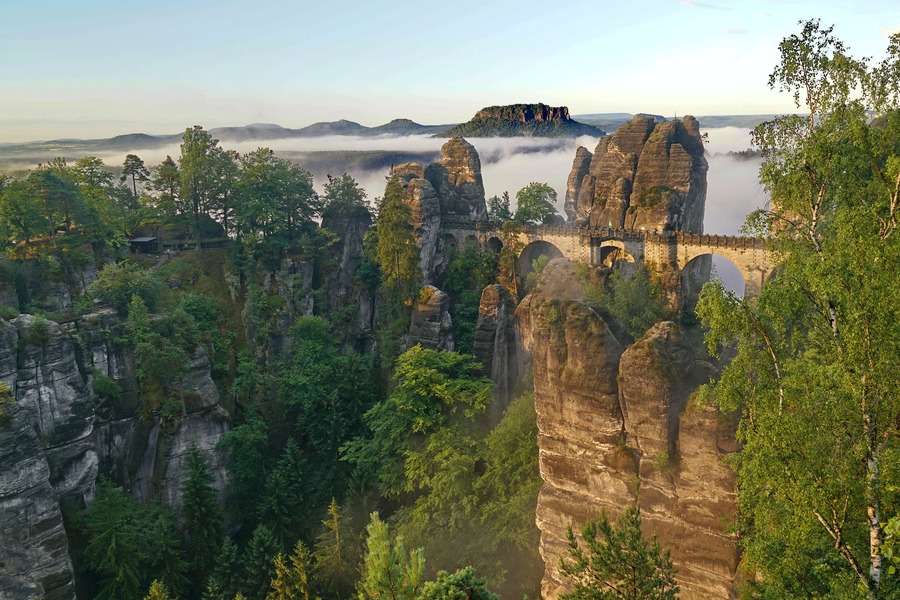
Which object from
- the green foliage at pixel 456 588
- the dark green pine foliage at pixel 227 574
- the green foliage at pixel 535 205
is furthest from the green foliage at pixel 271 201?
the green foliage at pixel 456 588

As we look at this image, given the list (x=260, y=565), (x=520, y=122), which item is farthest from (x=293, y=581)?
(x=520, y=122)

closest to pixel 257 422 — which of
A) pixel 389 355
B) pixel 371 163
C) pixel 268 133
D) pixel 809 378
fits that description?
pixel 389 355

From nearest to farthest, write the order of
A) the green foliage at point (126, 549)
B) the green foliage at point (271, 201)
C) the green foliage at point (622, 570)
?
1. the green foliage at point (622, 570)
2. the green foliage at point (126, 549)
3. the green foliage at point (271, 201)

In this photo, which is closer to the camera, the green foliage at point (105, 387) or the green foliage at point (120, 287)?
the green foliage at point (105, 387)

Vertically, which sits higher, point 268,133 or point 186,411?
point 268,133

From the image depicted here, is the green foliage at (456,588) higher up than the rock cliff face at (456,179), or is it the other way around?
the rock cliff face at (456,179)

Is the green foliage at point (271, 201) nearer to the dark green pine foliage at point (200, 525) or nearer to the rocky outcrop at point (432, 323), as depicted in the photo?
the rocky outcrop at point (432, 323)

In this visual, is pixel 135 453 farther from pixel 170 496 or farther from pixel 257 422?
pixel 257 422
